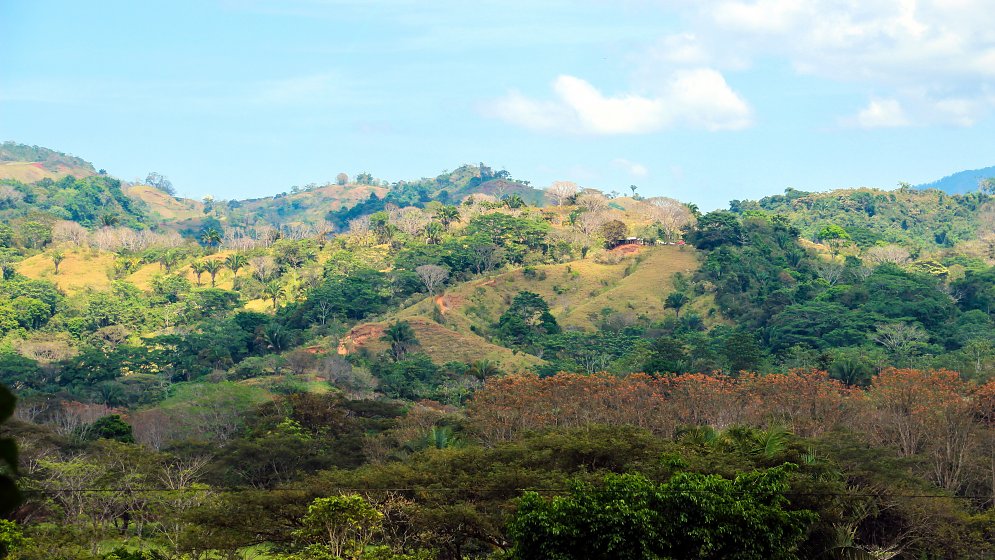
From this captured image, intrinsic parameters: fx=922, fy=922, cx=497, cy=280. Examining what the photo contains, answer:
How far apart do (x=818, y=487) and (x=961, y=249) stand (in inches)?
3819

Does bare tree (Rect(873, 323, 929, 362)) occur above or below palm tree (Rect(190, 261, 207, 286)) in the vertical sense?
below

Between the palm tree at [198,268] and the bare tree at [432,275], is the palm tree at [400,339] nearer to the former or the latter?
the bare tree at [432,275]

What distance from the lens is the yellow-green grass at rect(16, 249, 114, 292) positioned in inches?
4299

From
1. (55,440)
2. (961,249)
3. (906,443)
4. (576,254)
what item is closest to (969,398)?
(906,443)

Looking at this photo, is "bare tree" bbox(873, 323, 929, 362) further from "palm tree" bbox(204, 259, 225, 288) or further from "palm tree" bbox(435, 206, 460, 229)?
"palm tree" bbox(204, 259, 225, 288)

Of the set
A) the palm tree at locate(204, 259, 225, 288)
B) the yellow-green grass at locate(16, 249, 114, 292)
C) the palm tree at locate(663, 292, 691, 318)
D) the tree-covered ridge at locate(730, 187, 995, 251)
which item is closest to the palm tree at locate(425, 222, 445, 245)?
the palm tree at locate(204, 259, 225, 288)

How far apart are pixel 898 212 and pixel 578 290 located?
75.3m

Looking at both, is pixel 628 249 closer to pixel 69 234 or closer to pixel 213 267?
pixel 213 267

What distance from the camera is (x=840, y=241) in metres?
119

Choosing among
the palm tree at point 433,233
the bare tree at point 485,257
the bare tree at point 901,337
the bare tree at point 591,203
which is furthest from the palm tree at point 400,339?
the bare tree at point 591,203

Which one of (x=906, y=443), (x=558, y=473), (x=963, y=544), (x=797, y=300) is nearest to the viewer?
(x=963, y=544)

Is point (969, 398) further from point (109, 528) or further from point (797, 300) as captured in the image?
point (797, 300)

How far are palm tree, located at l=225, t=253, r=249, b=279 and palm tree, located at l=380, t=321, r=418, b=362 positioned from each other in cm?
4019

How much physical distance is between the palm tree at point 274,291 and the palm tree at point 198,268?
11737 millimetres
